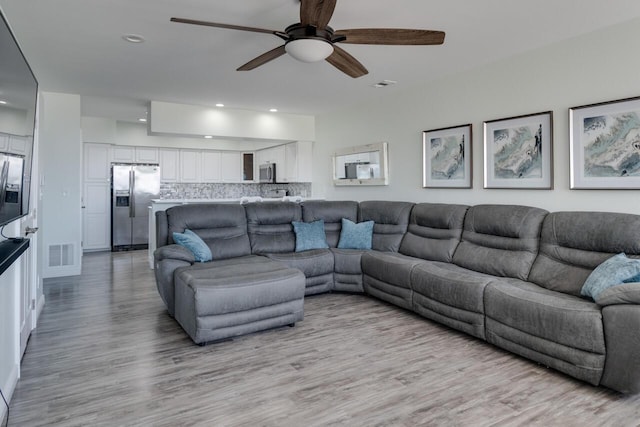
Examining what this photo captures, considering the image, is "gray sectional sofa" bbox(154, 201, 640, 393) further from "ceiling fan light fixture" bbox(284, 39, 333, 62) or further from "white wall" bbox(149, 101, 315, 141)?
"white wall" bbox(149, 101, 315, 141)

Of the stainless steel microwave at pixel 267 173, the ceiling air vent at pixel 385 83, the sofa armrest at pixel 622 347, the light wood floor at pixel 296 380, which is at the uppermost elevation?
the ceiling air vent at pixel 385 83

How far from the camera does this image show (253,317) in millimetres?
3143

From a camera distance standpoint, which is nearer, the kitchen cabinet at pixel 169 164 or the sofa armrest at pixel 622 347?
the sofa armrest at pixel 622 347

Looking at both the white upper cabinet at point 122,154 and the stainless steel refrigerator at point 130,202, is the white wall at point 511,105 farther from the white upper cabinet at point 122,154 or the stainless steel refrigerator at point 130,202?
the white upper cabinet at point 122,154

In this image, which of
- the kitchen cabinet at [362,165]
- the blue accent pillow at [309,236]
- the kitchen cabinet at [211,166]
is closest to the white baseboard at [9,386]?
the blue accent pillow at [309,236]

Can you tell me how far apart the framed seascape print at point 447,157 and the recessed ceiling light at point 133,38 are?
3.25 m

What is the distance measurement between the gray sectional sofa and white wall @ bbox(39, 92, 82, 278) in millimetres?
2194

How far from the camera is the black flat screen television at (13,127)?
1740mm

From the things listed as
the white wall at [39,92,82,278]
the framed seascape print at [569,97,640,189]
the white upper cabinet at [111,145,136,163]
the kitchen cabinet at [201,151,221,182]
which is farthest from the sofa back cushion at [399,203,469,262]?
the white upper cabinet at [111,145,136,163]

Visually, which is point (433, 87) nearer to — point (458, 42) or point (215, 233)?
point (458, 42)

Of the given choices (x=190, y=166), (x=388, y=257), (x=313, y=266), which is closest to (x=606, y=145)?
(x=388, y=257)

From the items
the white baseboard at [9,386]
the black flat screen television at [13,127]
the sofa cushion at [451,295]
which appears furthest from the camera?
the sofa cushion at [451,295]

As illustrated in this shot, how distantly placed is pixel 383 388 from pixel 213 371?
1120 mm

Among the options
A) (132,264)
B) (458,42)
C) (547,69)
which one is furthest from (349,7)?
(132,264)
